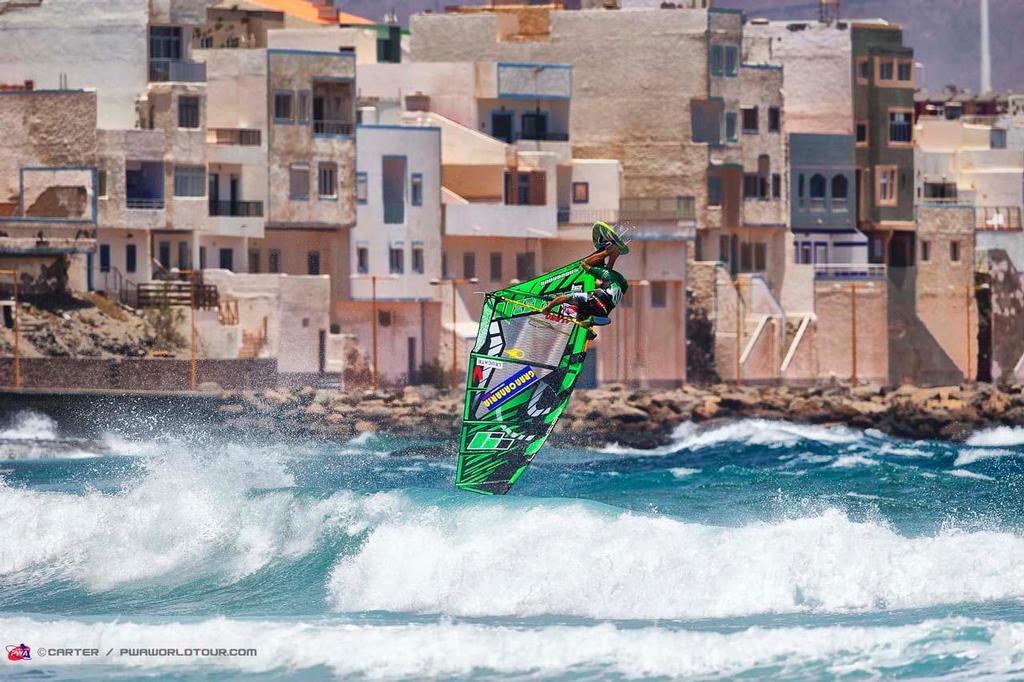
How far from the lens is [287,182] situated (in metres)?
66.6

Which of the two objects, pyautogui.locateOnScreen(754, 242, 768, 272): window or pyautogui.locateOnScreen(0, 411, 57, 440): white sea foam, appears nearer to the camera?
pyautogui.locateOnScreen(0, 411, 57, 440): white sea foam

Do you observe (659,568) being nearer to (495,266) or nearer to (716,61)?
(495,266)

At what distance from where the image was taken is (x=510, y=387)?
33.6 m

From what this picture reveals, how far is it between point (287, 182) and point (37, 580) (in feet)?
105

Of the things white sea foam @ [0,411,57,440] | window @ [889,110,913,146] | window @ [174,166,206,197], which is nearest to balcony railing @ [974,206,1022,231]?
window @ [889,110,913,146]

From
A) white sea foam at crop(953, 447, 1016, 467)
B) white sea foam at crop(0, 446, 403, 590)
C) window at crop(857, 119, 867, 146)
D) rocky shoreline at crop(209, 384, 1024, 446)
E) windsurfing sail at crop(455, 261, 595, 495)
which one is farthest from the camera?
window at crop(857, 119, 867, 146)

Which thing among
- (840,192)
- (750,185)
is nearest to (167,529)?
(750,185)

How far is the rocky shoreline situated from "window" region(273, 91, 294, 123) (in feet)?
22.9

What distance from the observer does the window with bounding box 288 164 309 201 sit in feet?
219

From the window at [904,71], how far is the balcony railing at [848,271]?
6.83 metres

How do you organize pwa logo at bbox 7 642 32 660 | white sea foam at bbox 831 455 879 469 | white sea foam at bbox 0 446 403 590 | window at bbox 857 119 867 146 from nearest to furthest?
1. pwa logo at bbox 7 642 32 660
2. white sea foam at bbox 0 446 403 590
3. white sea foam at bbox 831 455 879 469
4. window at bbox 857 119 867 146

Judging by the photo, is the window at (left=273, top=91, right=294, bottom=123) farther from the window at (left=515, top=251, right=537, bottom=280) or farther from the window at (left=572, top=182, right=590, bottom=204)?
the window at (left=572, top=182, right=590, bottom=204)

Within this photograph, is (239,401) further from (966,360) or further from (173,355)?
(966,360)

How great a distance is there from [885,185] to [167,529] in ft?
162
